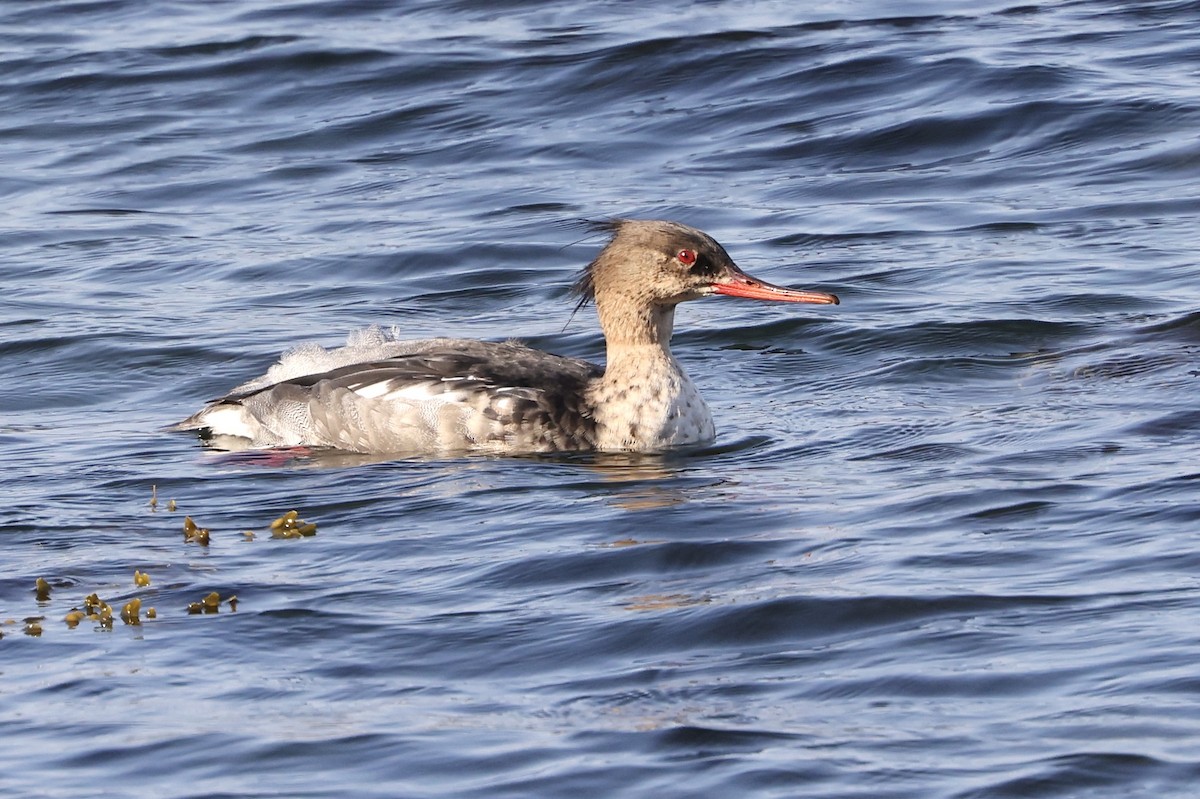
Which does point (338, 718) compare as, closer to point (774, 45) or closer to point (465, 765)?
point (465, 765)

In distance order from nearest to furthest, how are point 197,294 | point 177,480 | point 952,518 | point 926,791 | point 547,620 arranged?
Answer: point 926,791 < point 547,620 < point 952,518 < point 177,480 < point 197,294

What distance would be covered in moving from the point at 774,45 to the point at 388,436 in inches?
367

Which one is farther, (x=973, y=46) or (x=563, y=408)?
(x=973, y=46)

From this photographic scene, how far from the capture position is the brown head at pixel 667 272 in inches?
386

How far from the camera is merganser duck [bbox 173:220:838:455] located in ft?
31.9

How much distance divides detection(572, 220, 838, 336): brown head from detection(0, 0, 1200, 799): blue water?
0.67 metres

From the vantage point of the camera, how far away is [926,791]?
17.9 ft

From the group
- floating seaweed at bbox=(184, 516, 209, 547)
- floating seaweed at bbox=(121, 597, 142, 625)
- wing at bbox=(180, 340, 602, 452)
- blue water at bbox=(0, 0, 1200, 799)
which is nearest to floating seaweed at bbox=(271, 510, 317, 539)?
blue water at bbox=(0, 0, 1200, 799)

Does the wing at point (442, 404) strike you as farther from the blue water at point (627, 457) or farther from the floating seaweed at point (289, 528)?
the floating seaweed at point (289, 528)

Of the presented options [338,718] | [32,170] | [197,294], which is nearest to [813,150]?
[197,294]

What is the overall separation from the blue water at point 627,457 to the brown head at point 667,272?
0.67m

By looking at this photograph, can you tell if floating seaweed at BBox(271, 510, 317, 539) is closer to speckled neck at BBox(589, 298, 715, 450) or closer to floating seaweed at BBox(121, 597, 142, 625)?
floating seaweed at BBox(121, 597, 142, 625)

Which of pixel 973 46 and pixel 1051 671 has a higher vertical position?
pixel 973 46

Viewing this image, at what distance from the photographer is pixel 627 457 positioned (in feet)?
31.7
